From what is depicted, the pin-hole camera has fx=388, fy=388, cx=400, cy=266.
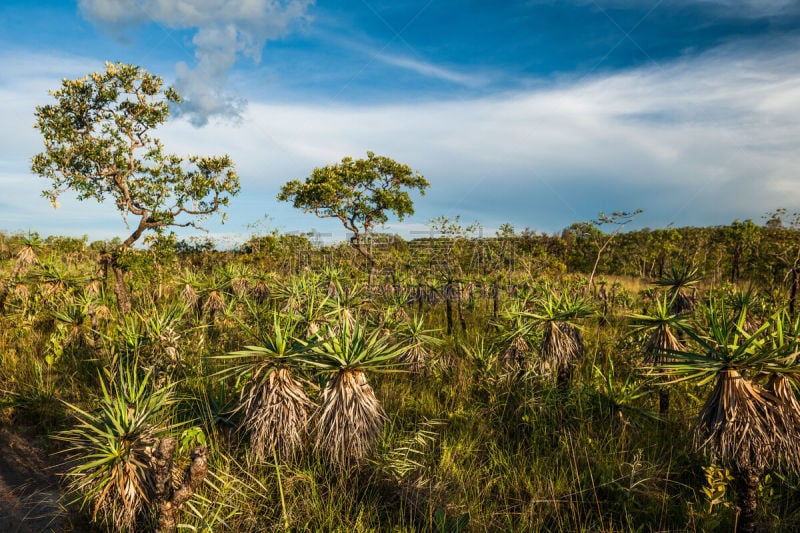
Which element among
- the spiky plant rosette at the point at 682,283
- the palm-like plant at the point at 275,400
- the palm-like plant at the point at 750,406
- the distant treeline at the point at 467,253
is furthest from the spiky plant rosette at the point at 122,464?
the distant treeline at the point at 467,253

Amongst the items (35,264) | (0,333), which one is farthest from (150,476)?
(35,264)

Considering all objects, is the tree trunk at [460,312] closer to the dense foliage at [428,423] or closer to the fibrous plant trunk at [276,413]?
the dense foliage at [428,423]

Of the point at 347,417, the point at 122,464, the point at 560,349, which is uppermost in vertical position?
the point at 560,349

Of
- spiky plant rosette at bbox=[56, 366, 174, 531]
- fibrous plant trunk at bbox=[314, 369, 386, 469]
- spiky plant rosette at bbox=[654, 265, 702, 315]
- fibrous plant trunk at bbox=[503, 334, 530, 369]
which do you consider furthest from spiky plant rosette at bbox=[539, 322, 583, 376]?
spiky plant rosette at bbox=[56, 366, 174, 531]

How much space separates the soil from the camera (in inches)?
158

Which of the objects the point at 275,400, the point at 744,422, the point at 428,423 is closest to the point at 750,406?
the point at 744,422

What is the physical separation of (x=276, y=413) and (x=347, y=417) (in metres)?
0.80

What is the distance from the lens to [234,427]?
15.8 ft

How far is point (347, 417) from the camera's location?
12.2 feet

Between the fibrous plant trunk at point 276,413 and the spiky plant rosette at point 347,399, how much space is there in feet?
1.03

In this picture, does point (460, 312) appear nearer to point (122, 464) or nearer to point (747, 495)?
point (747, 495)

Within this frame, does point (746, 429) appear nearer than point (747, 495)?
Yes

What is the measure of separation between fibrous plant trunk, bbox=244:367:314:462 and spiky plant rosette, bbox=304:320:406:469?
1.03 feet

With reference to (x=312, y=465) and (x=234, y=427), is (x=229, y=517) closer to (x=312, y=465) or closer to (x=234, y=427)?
(x=312, y=465)
